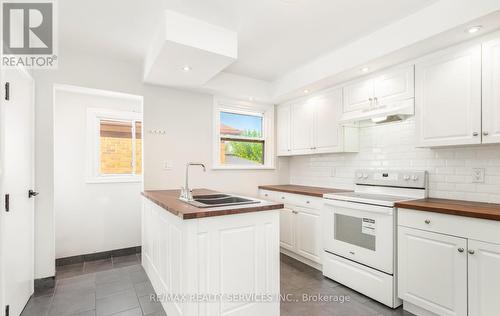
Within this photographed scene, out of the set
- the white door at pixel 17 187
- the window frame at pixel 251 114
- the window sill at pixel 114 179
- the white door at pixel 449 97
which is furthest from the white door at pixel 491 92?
the window sill at pixel 114 179

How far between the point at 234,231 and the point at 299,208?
5.32 ft

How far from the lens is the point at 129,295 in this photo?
2.41m

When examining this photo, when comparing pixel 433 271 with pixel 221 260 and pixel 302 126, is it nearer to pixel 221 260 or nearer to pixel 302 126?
pixel 221 260

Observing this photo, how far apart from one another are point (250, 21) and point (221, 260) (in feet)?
6.61

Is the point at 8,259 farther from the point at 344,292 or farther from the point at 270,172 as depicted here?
the point at 270,172

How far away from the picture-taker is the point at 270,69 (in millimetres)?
3400

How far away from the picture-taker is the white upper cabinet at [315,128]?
123 inches

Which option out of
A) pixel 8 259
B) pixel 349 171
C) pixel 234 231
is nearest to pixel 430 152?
pixel 349 171

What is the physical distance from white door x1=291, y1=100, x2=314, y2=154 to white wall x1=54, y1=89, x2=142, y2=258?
261 centimetres

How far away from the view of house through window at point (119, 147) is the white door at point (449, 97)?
366 cm

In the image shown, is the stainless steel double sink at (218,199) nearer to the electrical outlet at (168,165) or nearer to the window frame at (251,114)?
the electrical outlet at (168,165)

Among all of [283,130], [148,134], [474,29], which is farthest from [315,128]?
[148,134]

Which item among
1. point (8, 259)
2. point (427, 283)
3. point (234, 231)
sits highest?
point (234, 231)

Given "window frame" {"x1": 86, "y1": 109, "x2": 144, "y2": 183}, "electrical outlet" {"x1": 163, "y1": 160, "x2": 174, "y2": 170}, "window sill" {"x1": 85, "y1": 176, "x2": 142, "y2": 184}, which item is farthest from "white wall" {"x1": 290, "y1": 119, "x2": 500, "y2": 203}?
"window frame" {"x1": 86, "y1": 109, "x2": 144, "y2": 183}
